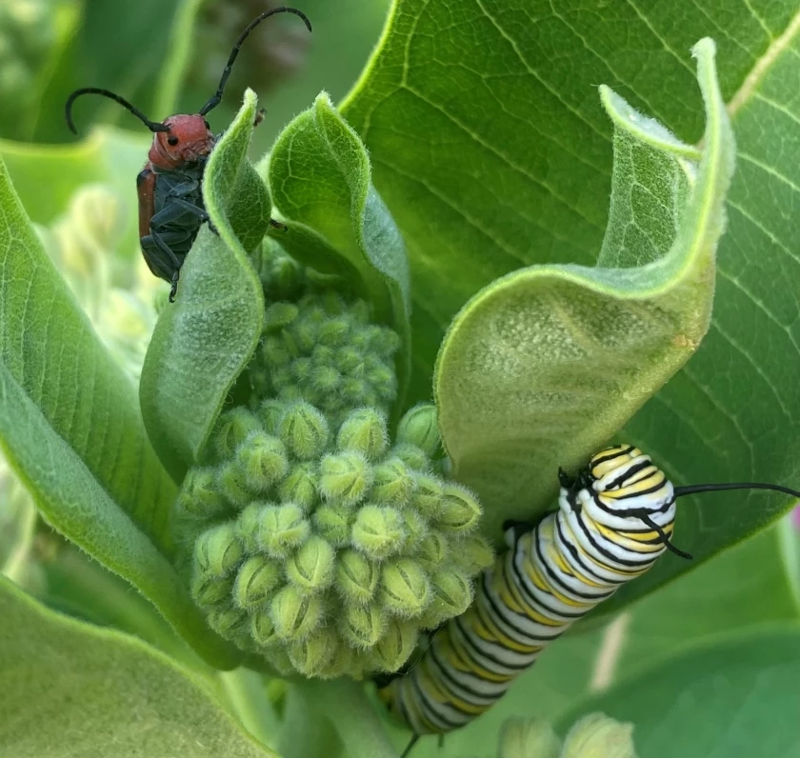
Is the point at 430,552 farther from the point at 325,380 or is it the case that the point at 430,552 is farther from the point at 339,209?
the point at 339,209

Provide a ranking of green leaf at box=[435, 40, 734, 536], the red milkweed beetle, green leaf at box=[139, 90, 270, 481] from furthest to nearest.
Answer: the red milkweed beetle < green leaf at box=[139, 90, 270, 481] < green leaf at box=[435, 40, 734, 536]

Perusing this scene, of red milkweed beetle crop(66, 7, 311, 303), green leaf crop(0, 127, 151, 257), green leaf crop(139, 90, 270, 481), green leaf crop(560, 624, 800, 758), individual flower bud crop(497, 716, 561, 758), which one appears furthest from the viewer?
green leaf crop(0, 127, 151, 257)

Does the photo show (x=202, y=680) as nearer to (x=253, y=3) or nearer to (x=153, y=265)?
(x=153, y=265)

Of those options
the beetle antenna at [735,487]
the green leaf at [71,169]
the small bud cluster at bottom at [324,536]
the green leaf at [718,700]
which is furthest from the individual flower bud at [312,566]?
the green leaf at [71,169]

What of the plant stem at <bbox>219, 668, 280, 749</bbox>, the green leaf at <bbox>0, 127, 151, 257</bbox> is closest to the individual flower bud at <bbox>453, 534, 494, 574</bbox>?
the plant stem at <bbox>219, 668, 280, 749</bbox>

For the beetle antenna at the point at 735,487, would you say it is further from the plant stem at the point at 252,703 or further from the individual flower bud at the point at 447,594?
the plant stem at the point at 252,703

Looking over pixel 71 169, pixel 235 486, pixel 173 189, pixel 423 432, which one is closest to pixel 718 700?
pixel 423 432

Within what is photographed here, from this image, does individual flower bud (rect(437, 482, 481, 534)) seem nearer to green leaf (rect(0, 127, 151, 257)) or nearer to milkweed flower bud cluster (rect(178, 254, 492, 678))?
milkweed flower bud cluster (rect(178, 254, 492, 678))

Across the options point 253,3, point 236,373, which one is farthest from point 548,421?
point 253,3
